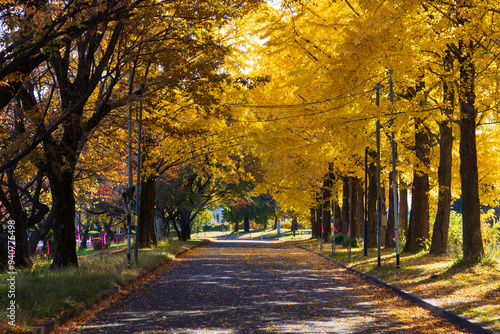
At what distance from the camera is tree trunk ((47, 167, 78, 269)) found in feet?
54.7

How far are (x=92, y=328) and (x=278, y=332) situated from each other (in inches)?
117

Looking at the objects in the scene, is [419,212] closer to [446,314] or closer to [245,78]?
[245,78]

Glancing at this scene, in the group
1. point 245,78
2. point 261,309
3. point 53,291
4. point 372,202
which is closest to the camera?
point 53,291

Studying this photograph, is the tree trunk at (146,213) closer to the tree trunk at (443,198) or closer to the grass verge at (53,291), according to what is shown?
the grass verge at (53,291)

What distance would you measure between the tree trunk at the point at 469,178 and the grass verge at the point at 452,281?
0.58 metres

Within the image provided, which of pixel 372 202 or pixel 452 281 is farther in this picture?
pixel 372 202

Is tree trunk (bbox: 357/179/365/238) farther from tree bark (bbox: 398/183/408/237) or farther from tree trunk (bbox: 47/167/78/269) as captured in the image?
tree trunk (bbox: 47/167/78/269)

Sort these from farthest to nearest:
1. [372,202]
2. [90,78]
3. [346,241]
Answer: [346,241] < [372,202] < [90,78]

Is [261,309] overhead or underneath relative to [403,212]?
underneath

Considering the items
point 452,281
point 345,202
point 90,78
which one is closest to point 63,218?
point 90,78

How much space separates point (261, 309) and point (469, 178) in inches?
347

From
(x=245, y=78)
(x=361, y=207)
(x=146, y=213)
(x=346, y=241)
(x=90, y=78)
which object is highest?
(x=245, y=78)

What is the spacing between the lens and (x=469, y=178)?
666 inches

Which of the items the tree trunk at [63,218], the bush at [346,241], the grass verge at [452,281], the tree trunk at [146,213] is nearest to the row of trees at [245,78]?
the tree trunk at [63,218]
